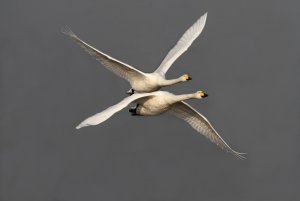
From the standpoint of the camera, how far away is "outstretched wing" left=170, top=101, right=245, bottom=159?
1326 inches

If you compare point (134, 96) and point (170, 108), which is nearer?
point (134, 96)

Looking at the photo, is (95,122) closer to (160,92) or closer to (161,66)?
(160,92)

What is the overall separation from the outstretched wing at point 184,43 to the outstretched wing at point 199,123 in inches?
52.7

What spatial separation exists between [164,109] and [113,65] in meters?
2.03

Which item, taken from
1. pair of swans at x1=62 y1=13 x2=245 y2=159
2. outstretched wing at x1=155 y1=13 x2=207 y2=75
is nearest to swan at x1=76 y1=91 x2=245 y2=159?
pair of swans at x1=62 y1=13 x2=245 y2=159

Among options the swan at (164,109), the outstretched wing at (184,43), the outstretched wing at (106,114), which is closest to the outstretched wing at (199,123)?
the swan at (164,109)

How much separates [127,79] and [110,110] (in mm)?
3649

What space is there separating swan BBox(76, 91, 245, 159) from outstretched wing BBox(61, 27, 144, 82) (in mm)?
798

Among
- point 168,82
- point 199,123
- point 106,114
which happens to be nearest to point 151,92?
point 168,82

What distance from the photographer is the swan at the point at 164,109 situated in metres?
28.8

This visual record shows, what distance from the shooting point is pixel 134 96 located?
30688 mm

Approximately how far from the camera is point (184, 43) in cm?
3484

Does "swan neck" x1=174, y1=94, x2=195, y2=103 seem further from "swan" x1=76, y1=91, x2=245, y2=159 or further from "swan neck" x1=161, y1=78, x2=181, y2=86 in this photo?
"swan neck" x1=161, y1=78, x2=181, y2=86

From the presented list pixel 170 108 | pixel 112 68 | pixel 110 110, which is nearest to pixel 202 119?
pixel 170 108
